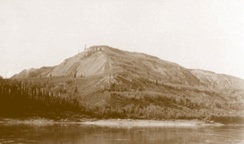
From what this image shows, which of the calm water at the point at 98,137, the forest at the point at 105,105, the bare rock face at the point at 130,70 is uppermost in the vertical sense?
the bare rock face at the point at 130,70

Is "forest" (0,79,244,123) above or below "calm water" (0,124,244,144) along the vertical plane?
above

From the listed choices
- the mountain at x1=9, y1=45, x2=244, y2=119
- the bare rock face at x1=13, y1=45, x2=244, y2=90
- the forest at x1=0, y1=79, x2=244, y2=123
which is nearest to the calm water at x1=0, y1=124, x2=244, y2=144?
the forest at x1=0, y1=79, x2=244, y2=123

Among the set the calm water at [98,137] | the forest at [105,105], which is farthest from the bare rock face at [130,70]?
the calm water at [98,137]

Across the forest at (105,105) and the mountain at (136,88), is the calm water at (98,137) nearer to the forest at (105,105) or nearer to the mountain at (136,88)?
the forest at (105,105)

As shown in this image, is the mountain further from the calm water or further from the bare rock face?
the calm water

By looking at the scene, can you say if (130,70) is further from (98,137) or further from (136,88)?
(98,137)

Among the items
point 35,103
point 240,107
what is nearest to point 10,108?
point 35,103

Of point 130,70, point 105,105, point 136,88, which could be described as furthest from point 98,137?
point 130,70

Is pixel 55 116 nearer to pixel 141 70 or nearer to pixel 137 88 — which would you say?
pixel 137 88
